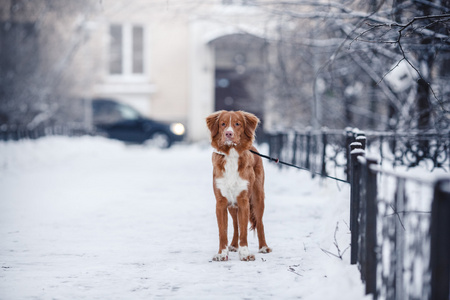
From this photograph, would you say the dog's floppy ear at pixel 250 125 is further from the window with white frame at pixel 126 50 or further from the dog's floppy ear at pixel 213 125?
the window with white frame at pixel 126 50

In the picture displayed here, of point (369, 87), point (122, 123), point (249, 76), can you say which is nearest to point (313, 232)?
point (369, 87)

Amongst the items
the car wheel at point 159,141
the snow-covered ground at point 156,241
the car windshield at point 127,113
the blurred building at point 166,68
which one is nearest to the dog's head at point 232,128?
the snow-covered ground at point 156,241

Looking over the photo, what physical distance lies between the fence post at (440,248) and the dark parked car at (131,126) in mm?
23354

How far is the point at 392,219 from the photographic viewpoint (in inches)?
140

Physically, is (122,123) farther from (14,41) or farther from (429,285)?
(429,285)

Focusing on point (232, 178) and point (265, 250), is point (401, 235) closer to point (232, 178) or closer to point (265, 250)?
point (232, 178)

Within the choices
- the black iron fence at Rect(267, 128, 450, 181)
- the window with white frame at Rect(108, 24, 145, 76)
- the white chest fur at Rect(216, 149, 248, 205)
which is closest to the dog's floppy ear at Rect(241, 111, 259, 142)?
the white chest fur at Rect(216, 149, 248, 205)

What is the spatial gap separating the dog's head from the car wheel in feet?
68.1

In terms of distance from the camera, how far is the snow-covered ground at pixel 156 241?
4.75m

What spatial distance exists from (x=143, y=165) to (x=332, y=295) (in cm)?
1392

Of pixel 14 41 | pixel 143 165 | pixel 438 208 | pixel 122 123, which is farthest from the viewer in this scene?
pixel 122 123

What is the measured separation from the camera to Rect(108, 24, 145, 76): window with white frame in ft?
106

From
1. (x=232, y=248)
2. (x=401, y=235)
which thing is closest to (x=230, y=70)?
(x=232, y=248)

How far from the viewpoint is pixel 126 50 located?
32.3 metres
